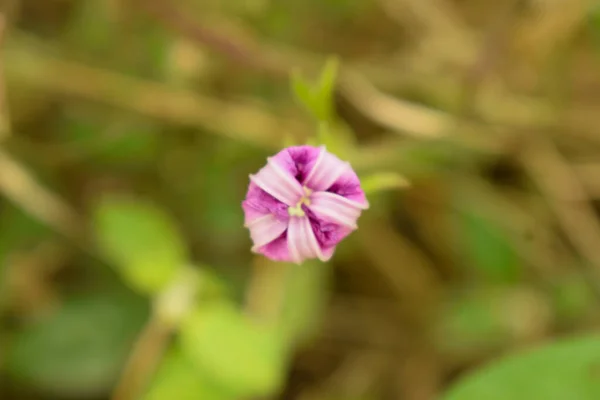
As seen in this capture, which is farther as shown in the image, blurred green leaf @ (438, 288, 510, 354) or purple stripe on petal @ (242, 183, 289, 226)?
blurred green leaf @ (438, 288, 510, 354)

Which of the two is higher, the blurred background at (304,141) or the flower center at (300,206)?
the blurred background at (304,141)

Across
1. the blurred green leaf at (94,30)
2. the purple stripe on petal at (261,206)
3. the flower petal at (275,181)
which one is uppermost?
the blurred green leaf at (94,30)

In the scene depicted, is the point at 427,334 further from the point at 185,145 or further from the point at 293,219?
the point at 293,219

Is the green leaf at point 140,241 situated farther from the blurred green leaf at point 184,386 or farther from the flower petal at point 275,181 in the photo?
the flower petal at point 275,181

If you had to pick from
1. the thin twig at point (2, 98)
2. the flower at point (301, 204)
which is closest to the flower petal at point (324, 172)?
the flower at point (301, 204)

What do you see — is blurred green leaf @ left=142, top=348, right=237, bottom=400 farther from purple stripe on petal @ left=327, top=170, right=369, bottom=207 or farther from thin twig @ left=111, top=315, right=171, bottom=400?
purple stripe on petal @ left=327, top=170, right=369, bottom=207

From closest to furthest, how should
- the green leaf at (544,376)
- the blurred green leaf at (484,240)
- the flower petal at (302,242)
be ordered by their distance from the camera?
the flower petal at (302,242), the green leaf at (544,376), the blurred green leaf at (484,240)

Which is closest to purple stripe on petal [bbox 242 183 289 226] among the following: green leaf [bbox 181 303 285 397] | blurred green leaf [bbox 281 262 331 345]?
green leaf [bbox 181 303 285 397]
